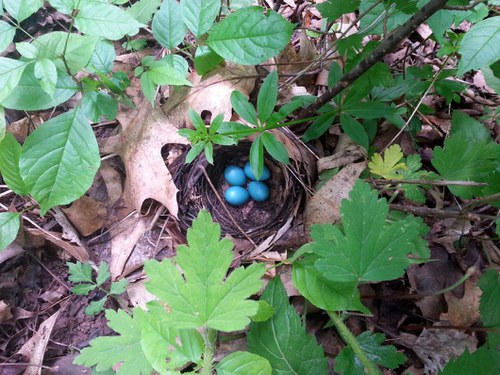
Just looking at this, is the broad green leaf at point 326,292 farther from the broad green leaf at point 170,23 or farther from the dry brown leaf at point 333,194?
the broad green leaf at point 170,23

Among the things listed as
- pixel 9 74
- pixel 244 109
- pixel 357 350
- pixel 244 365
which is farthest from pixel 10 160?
pixel 357 350

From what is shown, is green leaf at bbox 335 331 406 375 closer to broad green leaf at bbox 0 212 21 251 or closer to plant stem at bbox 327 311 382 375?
plant stem at bbox 327 311 382 375

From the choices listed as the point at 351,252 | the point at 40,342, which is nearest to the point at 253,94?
the point at 351,252

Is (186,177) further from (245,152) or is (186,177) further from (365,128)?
(365,128)

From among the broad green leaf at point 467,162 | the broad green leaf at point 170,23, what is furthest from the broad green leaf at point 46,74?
the broad green leaf at point 467,162

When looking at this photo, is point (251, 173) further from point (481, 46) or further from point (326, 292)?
point (481, 46)

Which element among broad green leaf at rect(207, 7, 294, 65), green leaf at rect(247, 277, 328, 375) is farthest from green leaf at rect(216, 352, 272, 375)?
broad green leaf at rect(207, 7, 294, 65)

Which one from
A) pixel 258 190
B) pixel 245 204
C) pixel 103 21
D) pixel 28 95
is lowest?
pixel 245 204
